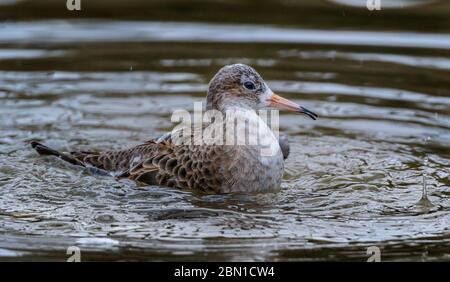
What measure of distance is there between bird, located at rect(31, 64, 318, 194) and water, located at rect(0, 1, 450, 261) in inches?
6.8

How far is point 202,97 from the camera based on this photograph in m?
13.7

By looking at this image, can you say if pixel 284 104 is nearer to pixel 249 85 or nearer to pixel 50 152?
pixel 249 85

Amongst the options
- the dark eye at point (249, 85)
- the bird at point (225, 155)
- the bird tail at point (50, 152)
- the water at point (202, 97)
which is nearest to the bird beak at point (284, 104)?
the bird at point (225, 155)

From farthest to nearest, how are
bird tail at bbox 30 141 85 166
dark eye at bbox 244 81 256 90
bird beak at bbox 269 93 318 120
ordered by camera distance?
bird tail at bbox 30 141 85 166 < dark eye at bbox 244 81 256 90 < bird beak at bbox 269 93 318 120

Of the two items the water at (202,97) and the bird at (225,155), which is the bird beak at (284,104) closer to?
the bird at (225,155)

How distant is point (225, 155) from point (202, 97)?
153 inches

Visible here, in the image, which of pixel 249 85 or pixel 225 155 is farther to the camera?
pixel 249 85

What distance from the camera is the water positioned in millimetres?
8570

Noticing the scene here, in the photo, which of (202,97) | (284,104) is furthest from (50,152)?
(202,97)

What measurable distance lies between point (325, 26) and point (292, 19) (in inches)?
24.3

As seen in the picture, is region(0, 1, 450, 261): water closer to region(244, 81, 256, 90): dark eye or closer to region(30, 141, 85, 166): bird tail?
region(30, 141, 85, 166): bird tail

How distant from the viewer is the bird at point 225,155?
991cm

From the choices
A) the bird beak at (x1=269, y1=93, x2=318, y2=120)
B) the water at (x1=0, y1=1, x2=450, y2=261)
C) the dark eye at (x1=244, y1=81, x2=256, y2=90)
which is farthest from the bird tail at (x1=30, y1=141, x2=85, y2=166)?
the bird beak at (x1=269, y1=93, x2=318, y2=120)
